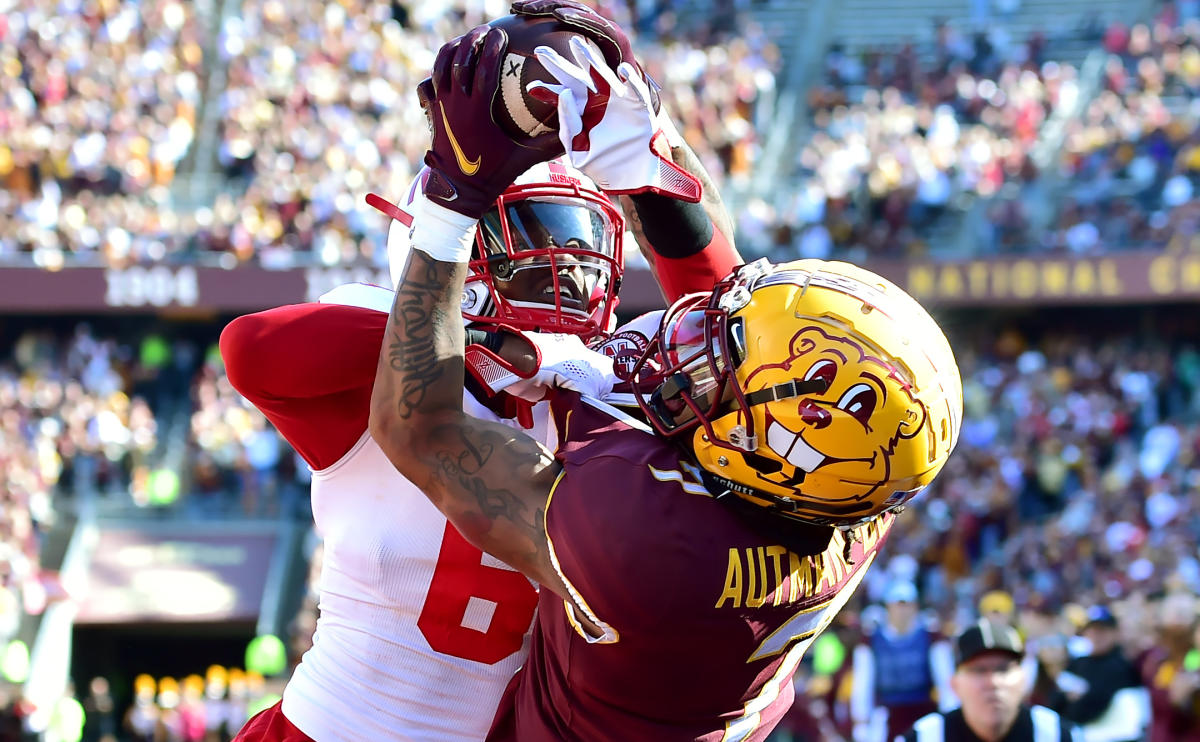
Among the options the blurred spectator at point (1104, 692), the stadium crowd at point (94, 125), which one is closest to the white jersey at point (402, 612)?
the blurred spectator at point (1104, 692)

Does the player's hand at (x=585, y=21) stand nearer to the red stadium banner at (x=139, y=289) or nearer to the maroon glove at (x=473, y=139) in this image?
the maroon glove at (x=473, y=139)

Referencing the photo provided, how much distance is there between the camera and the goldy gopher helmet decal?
7.39 ft

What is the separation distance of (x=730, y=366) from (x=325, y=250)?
583 inches

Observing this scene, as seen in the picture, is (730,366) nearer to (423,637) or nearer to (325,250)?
(423,637)

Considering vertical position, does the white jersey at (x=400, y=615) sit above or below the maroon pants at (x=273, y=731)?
above

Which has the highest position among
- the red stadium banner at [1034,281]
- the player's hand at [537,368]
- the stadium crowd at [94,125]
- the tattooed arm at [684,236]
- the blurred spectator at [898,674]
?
the tattooed arm at [684,236]

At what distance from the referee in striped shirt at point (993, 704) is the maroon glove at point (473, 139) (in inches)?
98.4

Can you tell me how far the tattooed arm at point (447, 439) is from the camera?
2459 millimetres

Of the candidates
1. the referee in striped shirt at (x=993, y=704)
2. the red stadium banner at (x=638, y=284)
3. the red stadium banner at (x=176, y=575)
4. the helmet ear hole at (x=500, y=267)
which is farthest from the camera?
the red stadium banner at (x=638, y=284)

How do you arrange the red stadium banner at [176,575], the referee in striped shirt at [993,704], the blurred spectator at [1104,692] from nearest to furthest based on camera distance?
the referee in striped shirt at [993,704] → the blurred spectator at [1104,692] → the red stadium banner at [176,575]

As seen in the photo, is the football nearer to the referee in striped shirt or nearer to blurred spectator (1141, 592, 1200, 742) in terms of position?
the referee in striped shirt

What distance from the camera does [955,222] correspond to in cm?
1705

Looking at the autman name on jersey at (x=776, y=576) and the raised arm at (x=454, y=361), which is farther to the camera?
the raised arm at (x=454, y=361)

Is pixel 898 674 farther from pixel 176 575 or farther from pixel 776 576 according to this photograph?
pixel 176 575
